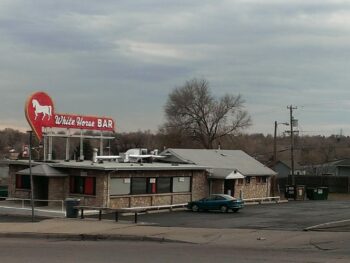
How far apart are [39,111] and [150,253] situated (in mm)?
24489

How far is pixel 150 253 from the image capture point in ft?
51.2

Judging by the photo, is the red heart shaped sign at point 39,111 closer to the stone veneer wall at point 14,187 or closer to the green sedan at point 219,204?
the stone veneer wall at point 14,187

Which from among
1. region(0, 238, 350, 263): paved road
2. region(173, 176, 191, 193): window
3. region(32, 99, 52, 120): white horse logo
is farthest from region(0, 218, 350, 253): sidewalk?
region(173, 176, 191, 193): window

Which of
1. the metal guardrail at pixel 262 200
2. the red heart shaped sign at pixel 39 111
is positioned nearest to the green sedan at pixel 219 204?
the metal guardrail at pixel 262 200

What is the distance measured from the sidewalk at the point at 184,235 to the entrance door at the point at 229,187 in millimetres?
21833

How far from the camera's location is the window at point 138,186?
1436 inches

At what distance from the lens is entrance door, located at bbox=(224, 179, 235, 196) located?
149 feet

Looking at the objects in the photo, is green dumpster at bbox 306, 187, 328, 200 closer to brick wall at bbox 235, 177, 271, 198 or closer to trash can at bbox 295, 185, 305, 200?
trash can at bbox 295, 185, 305, 200

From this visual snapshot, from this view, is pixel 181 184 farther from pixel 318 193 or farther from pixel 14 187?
pixel 318 193

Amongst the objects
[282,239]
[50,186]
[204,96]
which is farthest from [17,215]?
[204,96]

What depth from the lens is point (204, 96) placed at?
94000mm

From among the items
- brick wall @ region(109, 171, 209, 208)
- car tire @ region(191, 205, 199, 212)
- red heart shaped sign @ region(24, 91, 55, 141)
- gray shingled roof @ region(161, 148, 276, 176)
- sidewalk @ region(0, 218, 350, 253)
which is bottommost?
car tire @ region(191, 205, 199, 212)

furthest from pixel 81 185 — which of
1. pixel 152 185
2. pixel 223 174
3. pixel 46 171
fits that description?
pixel 223 174

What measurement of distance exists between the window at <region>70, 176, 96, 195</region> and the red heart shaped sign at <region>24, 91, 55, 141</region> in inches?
177
